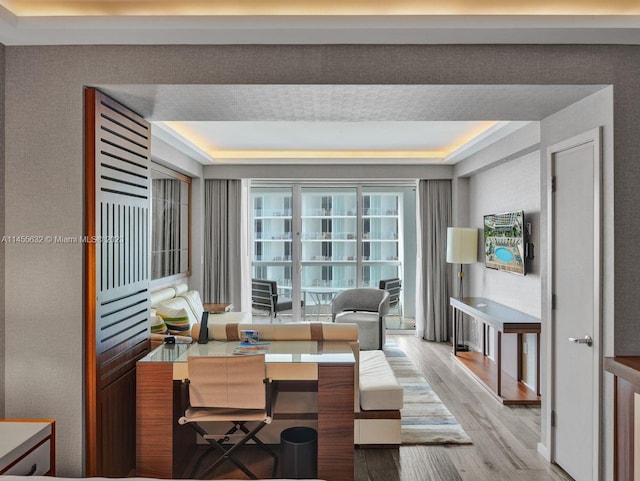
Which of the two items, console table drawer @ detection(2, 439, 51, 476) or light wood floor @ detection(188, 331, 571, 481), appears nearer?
console table drawer @ detection(2, 439, 51, 476)

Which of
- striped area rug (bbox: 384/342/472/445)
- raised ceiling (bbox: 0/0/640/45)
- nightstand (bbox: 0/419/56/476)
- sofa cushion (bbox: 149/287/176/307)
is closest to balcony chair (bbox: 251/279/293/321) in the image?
sofa cushion (bbox: 149/287/176/307)

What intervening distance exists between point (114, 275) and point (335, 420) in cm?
155

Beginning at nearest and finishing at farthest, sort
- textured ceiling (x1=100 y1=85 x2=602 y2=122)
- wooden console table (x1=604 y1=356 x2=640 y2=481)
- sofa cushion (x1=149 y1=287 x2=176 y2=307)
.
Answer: wooden console table (x1=604 y1=356 x2=640 y2=481) < textured ceiling (x1=100 y1=85 x2=602 y2=122) < sofa cushion (x1=149 y1=287 x2=176 y2=307)

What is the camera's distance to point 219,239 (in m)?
6.79

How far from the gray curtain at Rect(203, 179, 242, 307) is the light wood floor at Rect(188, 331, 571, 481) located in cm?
369

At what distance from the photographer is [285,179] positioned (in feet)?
22.4

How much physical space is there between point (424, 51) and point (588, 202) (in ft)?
4.25

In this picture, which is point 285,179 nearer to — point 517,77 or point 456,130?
point 456,130

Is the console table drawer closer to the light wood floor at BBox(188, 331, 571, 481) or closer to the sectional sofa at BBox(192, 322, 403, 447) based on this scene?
the light wood floor at BBox(188, 331, 571, 481)

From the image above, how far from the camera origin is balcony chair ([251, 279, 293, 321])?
6797 millimetres

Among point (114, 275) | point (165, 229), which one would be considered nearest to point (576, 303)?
point (114, 275)

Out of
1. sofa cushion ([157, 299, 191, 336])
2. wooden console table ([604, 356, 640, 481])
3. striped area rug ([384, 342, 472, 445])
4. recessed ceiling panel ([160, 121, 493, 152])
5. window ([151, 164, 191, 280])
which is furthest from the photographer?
window ([151, 164, 191, 280])

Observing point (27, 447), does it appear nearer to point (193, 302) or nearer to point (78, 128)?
point (78, 128)

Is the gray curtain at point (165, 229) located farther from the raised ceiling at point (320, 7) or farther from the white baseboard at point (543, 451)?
the white baseboard at point (543, 451)
